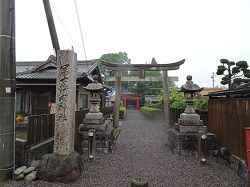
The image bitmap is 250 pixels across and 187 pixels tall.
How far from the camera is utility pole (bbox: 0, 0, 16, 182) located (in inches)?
241

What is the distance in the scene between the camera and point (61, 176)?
612 cm

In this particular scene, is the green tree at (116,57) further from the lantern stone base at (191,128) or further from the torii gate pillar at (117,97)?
the lantern stone base at (191,128)

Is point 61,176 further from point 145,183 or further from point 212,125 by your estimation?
point 212,125

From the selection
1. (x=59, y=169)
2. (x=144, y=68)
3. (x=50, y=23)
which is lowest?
(x=59, y=169)

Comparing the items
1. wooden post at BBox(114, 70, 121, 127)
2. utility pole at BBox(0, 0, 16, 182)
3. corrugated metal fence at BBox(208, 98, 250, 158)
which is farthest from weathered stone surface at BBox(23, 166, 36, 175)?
wooden post at BBox(114, 70, 121, 127)

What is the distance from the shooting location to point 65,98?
21.9 ft

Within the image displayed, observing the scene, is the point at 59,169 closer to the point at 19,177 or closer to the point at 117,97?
the point at 19,177

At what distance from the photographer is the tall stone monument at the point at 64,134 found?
6152 mm

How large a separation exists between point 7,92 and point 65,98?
57.6 inches

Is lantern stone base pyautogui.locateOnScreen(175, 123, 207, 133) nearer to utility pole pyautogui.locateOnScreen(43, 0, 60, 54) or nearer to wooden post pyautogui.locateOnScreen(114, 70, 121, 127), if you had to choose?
utility pole pyautogui.locateOnScreen(43, 0, 60, 54)

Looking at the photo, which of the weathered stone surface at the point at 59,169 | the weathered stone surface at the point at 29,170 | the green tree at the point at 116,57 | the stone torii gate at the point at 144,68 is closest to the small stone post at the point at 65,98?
the weathered stone surface at the point at 59,169

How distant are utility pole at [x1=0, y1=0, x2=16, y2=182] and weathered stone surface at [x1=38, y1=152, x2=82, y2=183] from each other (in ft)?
2.83

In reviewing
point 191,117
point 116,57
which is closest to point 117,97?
point 191,117

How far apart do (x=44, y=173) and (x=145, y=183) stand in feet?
8.60
